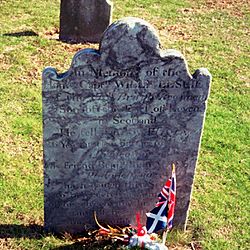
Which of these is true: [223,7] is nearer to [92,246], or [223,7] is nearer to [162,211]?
[162,211]

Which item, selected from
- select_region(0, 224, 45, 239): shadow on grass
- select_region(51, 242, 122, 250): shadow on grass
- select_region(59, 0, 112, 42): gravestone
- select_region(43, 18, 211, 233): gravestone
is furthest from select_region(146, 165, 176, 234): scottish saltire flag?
select_region(59, 0, 112, 42): gravestone

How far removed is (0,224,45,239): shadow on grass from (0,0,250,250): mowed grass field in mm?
10

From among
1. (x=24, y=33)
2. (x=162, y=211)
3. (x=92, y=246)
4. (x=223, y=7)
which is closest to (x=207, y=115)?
(x=162, y=211)

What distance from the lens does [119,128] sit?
15.6 feet

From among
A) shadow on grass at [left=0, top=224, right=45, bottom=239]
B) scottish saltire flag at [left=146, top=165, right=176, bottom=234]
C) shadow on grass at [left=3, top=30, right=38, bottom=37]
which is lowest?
shadow on grass at [left=0, top=224, right=45, bottom=239]

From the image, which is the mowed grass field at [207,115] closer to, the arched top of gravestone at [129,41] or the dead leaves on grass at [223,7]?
the dead leaves on grass at [223,7]

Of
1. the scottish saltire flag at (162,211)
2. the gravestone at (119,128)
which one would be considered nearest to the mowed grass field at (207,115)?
the gravestone at (119,128)

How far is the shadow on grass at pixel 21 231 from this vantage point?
5.24m

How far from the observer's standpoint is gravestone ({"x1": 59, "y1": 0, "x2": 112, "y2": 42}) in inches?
359

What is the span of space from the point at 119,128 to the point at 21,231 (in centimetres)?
154

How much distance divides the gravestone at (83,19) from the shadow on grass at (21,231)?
15.6 feet

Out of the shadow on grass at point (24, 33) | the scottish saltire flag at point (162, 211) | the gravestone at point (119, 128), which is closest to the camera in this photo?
the gravestone at point (119, 128)

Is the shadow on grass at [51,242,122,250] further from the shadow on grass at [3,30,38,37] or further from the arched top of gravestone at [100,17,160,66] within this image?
the shadow on grass at [3,30,38,37]

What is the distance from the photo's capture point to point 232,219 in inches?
226
